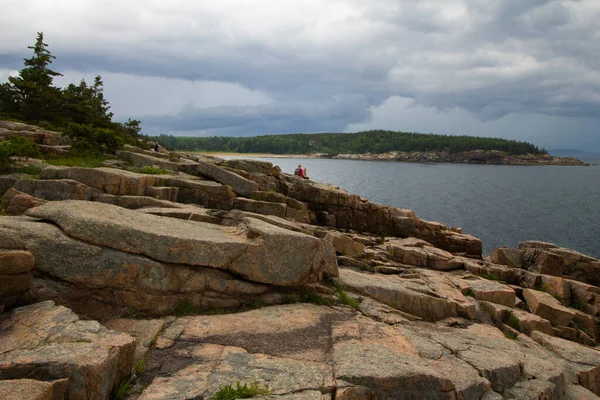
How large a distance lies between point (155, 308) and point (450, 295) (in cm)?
1236

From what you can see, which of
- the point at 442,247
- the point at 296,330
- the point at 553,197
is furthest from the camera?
the point at 553,197

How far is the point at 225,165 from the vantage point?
33.8 m

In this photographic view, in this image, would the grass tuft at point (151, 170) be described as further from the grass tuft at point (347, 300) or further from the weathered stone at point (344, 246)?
the grass tuft at point (347, 300)

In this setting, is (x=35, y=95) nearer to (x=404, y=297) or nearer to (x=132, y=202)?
(x=132, y=202)

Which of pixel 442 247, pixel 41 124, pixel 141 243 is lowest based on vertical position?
pixel 442 247

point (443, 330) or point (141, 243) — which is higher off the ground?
point (141, 243)

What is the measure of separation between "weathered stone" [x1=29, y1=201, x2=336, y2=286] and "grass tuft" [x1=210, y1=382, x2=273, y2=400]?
4.53 meters

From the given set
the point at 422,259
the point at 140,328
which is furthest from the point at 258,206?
the point at 140,328

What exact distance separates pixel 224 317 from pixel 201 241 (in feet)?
7.39

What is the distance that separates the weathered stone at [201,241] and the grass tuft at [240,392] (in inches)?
178

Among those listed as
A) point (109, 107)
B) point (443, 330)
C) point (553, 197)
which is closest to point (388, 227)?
point (443, 330)

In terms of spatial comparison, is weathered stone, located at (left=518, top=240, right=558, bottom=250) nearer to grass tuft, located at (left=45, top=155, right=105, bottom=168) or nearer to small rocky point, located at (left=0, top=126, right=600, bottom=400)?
small rocky point, located at (left=0, top=126, right=600, bottom=400)

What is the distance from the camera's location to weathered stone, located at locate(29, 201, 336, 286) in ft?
36.3

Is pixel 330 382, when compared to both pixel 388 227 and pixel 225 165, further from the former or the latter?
pixel 225 165
